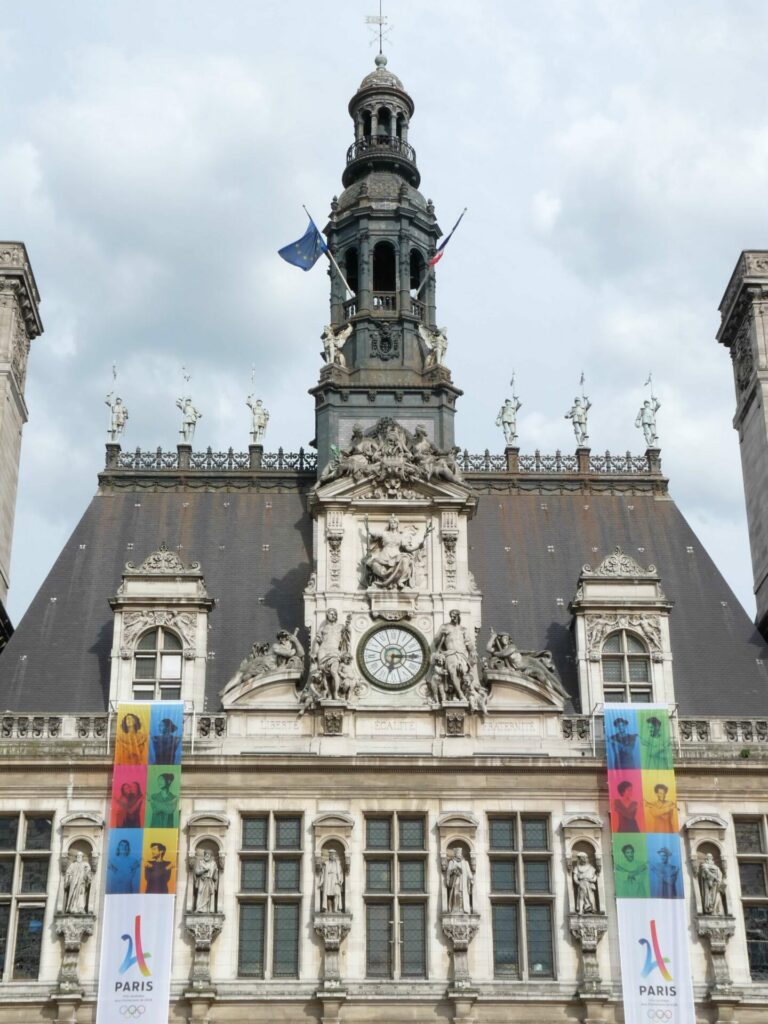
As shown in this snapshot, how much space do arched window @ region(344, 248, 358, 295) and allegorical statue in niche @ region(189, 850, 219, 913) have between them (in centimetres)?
2112

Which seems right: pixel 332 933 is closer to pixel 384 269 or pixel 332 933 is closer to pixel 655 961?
pixel 655 961

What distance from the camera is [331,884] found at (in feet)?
123

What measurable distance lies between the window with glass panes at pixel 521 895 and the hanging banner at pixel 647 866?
1834 mm

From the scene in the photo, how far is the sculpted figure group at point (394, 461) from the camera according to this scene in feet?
139

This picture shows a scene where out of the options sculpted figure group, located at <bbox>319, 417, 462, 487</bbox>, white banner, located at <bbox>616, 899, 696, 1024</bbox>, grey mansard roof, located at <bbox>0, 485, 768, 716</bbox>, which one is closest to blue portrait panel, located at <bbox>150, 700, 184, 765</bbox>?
grey mansard roof, located at <bbox>0, 485, 768, 716</bbox>

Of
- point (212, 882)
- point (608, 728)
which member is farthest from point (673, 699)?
point (212, 882)

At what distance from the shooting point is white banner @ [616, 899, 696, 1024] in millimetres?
36094

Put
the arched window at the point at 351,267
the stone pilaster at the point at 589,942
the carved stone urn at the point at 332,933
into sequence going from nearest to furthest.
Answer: the stone pilaster at the point at 589,942 → the carved stone urn at the point at 332,933 → the arched window at the point at 351,267

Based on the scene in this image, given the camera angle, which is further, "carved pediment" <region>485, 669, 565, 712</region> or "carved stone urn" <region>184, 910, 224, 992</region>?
"carved pediment" <region>485, 669, 565, 712</region>

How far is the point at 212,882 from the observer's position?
37.4 meters

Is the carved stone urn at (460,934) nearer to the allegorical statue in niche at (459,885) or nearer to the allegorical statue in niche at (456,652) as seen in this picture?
the allegorical statue in niche at (459,885)

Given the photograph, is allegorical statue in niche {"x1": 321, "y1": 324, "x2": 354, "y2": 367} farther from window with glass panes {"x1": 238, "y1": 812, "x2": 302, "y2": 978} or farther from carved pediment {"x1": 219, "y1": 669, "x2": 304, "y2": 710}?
window with glass panes {"x1": 238, "y1": 812, "x2": 302, "y2": 978}

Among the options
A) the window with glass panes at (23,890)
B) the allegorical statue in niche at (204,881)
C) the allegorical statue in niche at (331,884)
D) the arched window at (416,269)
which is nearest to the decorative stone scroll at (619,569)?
the allegorical statue in niche at (331,884)

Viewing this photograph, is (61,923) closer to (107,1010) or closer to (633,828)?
(107,1010)
